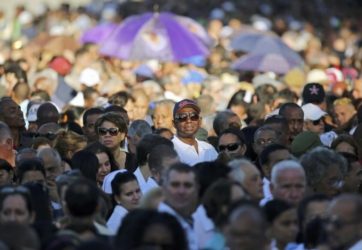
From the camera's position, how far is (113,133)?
19.1 meters

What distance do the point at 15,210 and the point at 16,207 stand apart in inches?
1.2

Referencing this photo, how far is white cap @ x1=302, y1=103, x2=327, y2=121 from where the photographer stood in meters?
21.7

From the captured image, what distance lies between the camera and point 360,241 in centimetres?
1307

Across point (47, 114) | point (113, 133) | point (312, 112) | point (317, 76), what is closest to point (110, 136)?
point (113, 133)

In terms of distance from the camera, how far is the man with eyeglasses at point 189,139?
1869 centimetres

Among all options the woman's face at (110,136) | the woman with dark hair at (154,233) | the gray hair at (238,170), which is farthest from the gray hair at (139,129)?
the woman with dark hair at (154,233)

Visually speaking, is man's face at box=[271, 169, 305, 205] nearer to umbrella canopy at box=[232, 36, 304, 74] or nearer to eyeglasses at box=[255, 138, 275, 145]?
eyeglasses at box=[255, 138, 275, 145]

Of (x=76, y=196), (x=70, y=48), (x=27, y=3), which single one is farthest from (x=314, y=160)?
(x=27, y=3)

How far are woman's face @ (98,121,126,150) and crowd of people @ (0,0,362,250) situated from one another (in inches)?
0.8

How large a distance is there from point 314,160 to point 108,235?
2902 mm

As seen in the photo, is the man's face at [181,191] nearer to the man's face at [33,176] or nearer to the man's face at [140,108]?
the man's face at [33,176]

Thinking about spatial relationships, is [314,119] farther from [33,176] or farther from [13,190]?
[13,190]

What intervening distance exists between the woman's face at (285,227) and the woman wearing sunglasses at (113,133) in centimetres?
506

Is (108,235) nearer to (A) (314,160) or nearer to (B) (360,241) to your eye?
(B) (360,241)
